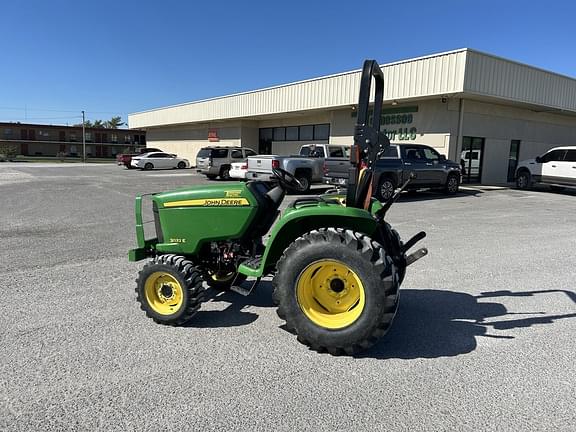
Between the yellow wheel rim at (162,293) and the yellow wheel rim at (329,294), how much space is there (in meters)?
1.24

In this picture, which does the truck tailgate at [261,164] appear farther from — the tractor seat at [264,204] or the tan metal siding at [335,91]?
the tractor seat at [264,204]

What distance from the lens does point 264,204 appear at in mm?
4016

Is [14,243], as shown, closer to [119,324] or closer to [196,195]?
[119,324]

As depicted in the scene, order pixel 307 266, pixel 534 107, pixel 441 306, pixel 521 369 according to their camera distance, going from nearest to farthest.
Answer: pixel 521 369 < pixel 307 266 < pixel 441 306 < pixel 534 107

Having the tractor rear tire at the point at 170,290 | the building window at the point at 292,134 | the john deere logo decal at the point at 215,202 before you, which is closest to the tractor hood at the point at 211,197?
the john deere logo decal at the point at 215,202

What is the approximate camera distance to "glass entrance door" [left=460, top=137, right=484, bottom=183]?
19812mm

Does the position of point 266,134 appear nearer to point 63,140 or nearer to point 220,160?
point 220,160

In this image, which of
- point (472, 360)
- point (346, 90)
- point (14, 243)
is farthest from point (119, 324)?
point (346, 90)

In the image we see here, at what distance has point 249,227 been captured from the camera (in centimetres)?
401

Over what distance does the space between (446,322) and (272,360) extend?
1.86 meters

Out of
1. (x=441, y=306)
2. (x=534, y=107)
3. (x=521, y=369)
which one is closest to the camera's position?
(x=521, y=369)

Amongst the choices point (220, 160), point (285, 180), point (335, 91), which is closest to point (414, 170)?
point (335, 91)

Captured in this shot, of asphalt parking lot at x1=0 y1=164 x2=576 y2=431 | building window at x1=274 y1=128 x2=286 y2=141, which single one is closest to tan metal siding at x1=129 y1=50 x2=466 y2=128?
building window at x1=274 y1=128 x2=286 y2=141

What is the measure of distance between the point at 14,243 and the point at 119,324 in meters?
4.65
